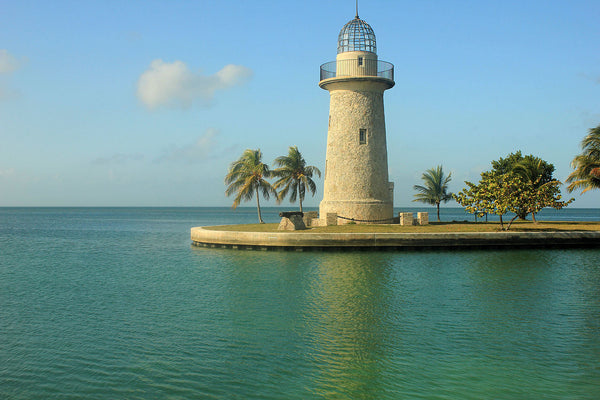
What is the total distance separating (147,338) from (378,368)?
524 cm

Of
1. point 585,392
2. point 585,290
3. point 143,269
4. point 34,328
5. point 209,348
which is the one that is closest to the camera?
point 585,392

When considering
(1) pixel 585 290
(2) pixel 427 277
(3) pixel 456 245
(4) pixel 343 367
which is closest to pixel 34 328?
(4) pixel 343 367

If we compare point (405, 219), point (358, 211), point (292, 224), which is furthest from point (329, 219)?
point (405, 219)

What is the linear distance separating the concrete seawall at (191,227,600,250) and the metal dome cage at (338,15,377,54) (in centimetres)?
1337

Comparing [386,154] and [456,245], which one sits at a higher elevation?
[386,154]

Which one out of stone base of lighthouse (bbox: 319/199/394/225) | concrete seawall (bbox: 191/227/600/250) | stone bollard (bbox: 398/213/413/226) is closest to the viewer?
concrete seawall (bbox: 191/227/600/250)

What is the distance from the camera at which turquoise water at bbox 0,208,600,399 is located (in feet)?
29.3

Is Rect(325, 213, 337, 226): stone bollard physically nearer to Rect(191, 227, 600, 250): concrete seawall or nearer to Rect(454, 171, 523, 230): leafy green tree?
Rect(191, 227, 600, 250): concrete seawall

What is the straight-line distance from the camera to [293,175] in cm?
4075

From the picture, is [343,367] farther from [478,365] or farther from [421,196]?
[421,196]

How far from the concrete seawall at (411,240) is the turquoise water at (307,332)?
486cm

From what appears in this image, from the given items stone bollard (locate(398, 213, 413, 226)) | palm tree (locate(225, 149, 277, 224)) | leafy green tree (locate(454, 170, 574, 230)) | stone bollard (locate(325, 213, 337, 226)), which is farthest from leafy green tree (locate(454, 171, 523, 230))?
palm tree (locate(225, 149, 277, 224))

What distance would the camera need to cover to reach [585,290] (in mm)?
16844

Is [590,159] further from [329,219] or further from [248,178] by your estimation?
[248,178]
